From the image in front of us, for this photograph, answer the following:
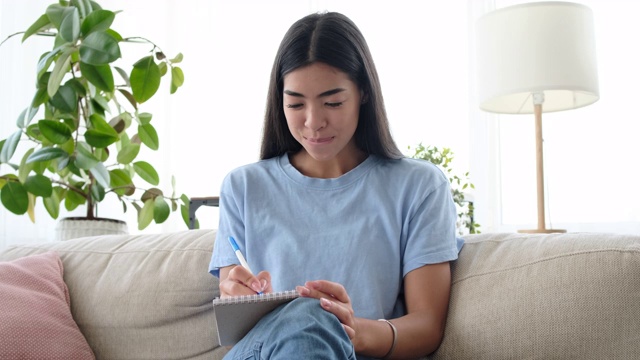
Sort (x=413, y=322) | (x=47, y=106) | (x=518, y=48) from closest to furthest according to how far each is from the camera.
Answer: (x=413, y=322) < (x=518, y=48) < (x=47, y=106)

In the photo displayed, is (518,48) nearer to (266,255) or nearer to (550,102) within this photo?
(550,102)

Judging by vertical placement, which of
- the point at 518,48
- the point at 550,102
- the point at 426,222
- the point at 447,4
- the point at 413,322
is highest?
the point at 447,4

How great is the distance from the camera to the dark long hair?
4.99 feet

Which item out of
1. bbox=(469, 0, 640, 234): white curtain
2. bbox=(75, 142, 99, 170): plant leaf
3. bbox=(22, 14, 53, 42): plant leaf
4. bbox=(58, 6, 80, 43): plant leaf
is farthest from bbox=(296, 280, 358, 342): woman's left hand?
bbox=(469, 0, 640, 234): white curtain

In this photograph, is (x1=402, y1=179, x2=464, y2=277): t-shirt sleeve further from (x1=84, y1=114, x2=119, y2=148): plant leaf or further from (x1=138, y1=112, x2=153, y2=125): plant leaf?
(x1=138, y1=112, x2=153, y2=125): plant leaf

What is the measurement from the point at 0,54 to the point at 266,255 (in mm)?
2246

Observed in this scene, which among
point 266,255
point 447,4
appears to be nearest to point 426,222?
point 266,255

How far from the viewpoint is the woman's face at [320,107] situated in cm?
150

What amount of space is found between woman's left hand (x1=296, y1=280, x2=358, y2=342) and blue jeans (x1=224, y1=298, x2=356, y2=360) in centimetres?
3

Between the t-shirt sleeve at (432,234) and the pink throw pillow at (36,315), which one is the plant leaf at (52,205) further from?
the t-shirt sleeve at (432,234)

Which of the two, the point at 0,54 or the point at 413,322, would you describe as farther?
the point at 0,54

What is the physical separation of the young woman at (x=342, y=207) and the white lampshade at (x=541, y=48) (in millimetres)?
778

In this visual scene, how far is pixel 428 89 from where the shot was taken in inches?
145

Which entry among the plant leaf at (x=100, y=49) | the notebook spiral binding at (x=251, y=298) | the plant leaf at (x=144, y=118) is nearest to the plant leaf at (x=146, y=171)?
the plant leaf at (x=144, y=118)
